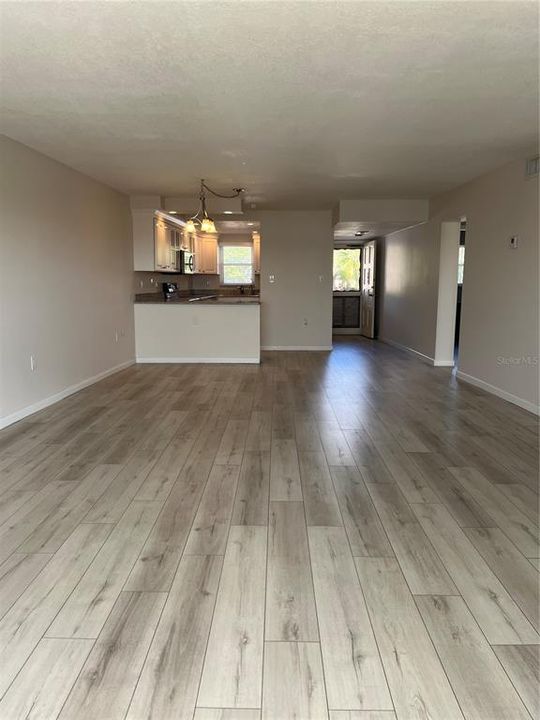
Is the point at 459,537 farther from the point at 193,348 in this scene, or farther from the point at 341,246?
the point at 341,246

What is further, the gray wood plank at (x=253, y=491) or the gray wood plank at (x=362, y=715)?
the gray wood plank at (x=253, y=491)

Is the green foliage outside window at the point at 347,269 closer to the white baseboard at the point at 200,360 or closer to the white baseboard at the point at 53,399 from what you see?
the white baseboard at the point at 200,360

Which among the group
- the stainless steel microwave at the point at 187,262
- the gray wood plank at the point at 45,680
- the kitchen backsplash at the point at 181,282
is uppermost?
the stainless steel microwave at the point at 187,262

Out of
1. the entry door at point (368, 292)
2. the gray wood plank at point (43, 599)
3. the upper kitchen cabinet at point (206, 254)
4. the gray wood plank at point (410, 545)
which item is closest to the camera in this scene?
the gray wood plank at point (43, 599)

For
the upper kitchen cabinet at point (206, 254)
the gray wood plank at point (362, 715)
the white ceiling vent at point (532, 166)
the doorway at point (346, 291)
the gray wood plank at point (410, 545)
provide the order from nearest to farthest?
the gray wood plank at point (362, 715) < the gray wood plank at point (410, 545) < the white ceiling vent at point (532, 166) < the upper kitchen cabinet at point (206, 254) < the doorway at point (346, 291)

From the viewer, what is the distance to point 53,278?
4695mm

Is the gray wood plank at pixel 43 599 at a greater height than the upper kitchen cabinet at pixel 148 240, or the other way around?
the upper kitchen cabinet at pixel 148 240

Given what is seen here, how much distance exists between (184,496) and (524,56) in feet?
10.2

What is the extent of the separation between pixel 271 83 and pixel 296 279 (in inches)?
215

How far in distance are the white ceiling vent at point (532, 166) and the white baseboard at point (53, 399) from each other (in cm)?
515

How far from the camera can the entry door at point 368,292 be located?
10242 millimetres

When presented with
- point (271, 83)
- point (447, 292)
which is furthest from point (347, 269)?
point (271, 83)

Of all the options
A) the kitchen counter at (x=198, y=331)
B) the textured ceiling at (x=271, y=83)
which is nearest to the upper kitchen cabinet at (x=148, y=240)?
the kitchen counter at (x=198, y=331)

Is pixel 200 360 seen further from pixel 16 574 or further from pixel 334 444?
pixel 16 574
